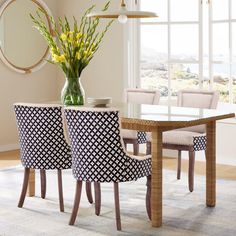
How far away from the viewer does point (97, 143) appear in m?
3.78

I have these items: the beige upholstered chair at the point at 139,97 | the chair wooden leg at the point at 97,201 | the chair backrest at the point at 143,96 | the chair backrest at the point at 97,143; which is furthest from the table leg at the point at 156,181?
the chair backrest at the point at 143,96

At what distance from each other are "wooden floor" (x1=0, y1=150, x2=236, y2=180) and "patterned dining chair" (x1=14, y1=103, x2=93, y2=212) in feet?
6.47

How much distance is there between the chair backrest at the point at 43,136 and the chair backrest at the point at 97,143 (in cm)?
35

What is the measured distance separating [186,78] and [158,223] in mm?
2930

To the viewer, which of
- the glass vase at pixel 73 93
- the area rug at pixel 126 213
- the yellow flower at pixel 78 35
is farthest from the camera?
the glass vase at pixel 73 93

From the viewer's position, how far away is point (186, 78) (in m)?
6.61

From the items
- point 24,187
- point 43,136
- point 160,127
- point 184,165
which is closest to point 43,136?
point 43,136

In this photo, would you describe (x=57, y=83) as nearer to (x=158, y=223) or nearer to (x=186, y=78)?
(x=186, y=78)

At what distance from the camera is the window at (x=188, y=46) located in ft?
20.5

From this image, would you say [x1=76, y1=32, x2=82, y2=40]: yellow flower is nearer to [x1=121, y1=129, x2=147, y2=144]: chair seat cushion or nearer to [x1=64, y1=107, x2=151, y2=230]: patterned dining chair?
[x1=64, y1=107, x2=151, y2=230]: patterned dining chair

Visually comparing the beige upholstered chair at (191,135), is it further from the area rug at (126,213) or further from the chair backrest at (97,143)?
the chair backrest at (97,143)

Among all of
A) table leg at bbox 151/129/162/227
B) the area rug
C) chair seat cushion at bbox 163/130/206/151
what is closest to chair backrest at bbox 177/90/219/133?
Result: chair seat cushion at bbox 163/130/206/151

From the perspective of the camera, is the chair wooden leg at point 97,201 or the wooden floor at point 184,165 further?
the wooden floor at point 184,165

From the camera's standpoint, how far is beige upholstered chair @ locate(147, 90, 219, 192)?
4.94m
